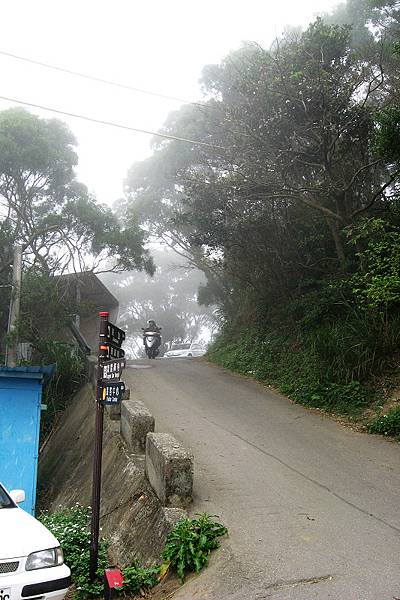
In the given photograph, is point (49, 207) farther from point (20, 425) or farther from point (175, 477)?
point (175, 477)

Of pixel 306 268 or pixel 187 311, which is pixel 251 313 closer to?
pixel 306 268

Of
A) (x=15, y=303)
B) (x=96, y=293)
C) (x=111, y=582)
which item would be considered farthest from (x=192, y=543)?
(x=96, y=293)

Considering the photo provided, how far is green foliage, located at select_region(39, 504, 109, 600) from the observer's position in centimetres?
497

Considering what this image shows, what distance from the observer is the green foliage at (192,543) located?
4.46 metres

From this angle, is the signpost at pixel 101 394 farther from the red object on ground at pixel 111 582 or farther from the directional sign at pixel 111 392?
the red object on ground at pixel 111 582

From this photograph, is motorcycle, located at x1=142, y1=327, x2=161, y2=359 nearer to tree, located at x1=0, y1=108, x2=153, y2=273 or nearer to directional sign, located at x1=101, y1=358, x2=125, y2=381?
tree, located at x1=0, y1=108, x2=153, y2=273

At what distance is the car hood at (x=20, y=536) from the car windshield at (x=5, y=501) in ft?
0.69

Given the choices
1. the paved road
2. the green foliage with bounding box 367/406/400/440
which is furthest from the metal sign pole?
the green foliage with bounding box 367/406/400/440

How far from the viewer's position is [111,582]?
427 centimetres

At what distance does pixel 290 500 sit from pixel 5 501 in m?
2.97

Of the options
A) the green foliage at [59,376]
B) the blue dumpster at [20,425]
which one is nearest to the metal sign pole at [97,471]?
the blue dumpster at [20,425]

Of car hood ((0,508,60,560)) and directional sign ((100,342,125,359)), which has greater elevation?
directional sign ((100,342,125,359))

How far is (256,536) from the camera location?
4785mm

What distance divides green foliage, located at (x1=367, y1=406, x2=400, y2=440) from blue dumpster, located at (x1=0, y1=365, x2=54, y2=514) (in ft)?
19.3
